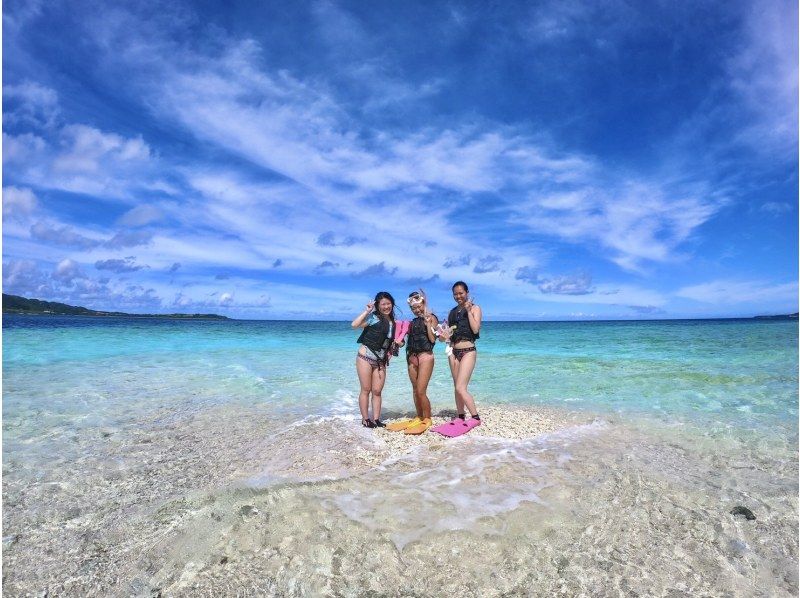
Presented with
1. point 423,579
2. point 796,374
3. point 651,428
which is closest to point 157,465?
point 423,579

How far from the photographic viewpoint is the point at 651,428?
923 centimetres

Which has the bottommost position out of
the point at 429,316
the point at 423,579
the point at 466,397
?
the point at 423,579

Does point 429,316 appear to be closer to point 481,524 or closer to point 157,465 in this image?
point 481,524

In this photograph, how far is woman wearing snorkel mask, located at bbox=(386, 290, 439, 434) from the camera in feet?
27.8

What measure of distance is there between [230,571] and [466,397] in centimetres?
534

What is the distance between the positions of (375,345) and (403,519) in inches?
159

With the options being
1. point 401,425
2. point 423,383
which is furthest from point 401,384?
point 423,383

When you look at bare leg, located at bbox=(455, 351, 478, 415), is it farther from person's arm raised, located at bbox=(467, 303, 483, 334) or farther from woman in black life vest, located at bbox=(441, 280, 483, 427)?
person's arm raised, located at bbox=(467, 303, 483, 334)

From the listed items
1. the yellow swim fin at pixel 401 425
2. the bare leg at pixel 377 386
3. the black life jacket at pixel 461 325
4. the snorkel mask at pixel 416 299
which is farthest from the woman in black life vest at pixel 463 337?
the bare leg at pixel 377 386

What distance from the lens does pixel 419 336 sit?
8.53m

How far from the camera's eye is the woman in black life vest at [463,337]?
836cm

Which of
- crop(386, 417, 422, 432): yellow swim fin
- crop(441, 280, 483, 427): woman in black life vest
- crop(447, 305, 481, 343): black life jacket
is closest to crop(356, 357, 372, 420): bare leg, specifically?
crop(386, 417, 422, 432): yellow swim fin

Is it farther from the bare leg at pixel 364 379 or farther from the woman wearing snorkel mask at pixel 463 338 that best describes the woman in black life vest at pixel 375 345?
the woman wearing snorkel mask at pixel 463 338

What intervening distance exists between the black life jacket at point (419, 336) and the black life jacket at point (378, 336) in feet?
1.49
